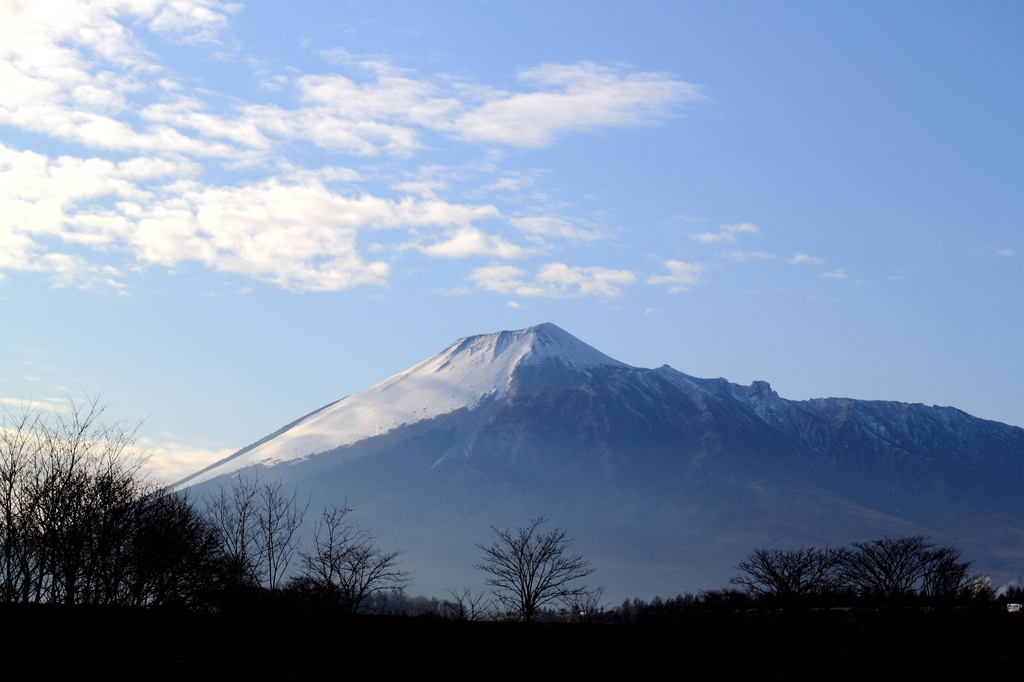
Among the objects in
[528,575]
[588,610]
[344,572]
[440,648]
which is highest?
[344,572]

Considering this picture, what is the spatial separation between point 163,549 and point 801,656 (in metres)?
26.2

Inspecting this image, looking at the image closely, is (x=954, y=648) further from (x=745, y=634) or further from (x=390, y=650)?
(x=390, y=650)

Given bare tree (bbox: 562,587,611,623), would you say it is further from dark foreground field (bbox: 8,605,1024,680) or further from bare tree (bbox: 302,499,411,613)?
bare tree (bbox: 302,499,411,613)

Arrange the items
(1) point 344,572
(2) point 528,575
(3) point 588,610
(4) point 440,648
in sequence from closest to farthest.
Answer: (4) point 440,648
(3) point 588,610
(1) point 344,572
(2) point 528,575

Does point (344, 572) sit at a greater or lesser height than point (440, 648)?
greater

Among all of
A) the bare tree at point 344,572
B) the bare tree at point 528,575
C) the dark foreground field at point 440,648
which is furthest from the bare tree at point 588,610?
the bare tree at point 344,572

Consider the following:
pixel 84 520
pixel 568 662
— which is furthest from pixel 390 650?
pixel 84 520

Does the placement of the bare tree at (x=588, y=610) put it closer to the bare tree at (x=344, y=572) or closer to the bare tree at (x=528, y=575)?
the bare tree at (x=528, y=575)

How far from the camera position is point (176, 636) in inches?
818

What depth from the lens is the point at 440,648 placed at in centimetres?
2192

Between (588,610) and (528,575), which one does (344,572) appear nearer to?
(528,575)

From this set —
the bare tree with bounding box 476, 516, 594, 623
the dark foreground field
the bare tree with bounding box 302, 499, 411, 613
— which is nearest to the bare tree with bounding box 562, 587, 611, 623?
the bare tree with bounding box 476, 516, 594, 623

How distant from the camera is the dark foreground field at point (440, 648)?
18.5 meters

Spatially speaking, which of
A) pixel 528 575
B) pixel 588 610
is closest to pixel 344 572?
pixel 528 575
